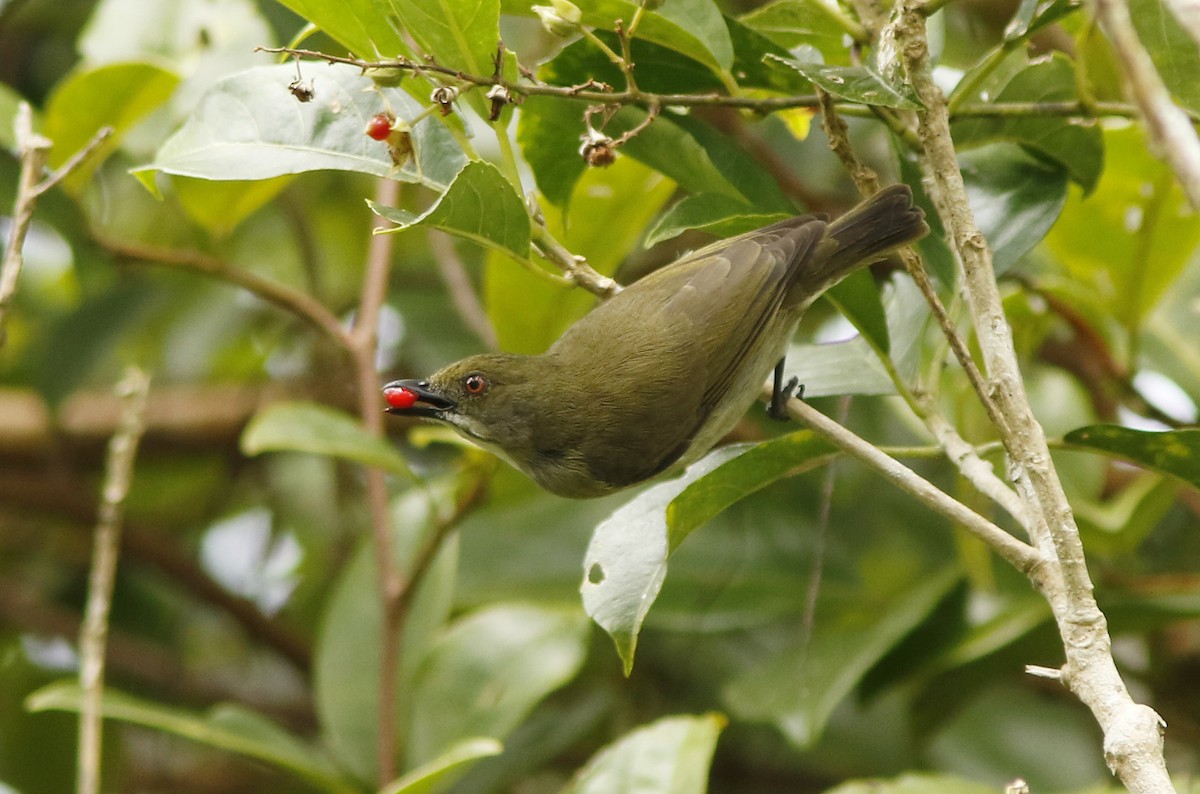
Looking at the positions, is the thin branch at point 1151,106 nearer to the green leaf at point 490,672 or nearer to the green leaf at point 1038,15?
the green leaf at point 1038,15

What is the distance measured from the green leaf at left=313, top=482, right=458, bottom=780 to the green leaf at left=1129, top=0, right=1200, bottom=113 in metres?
1.64

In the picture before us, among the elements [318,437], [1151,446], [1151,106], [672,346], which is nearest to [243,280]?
[318,437]

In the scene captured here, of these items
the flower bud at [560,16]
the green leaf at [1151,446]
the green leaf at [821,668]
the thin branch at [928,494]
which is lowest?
the green leaf at [821,668]

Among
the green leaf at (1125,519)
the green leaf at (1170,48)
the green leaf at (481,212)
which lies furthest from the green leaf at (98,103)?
the green leaf at (1125,519)

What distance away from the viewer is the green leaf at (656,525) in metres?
1.95

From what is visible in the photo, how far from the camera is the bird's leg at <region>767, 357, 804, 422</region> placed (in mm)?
2378

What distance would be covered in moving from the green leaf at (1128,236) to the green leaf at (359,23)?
5.14 ft

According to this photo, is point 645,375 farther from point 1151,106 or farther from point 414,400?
point 1151,106

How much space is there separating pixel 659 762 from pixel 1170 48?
58.5 inches

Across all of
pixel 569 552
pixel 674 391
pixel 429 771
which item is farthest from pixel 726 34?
pixel 569 552

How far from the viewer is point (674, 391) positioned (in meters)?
2.76

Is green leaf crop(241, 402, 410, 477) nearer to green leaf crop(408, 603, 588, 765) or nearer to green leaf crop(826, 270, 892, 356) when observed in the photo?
green leaf crop(408, 603, 588, 765)

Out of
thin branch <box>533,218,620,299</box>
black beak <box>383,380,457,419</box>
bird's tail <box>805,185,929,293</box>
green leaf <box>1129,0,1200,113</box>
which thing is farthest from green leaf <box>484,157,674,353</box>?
green leaf <box>1129,0,1200,113</box>

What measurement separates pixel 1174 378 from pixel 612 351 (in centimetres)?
140
